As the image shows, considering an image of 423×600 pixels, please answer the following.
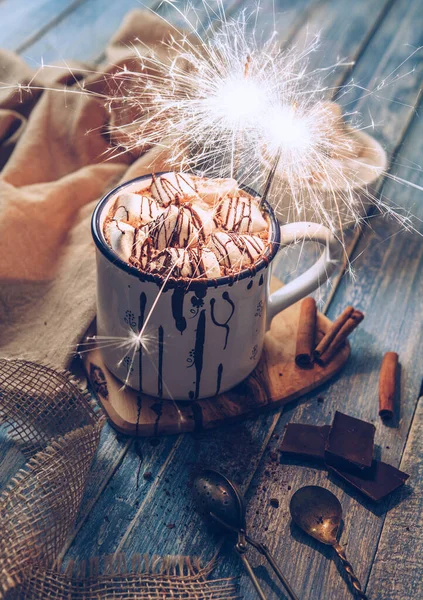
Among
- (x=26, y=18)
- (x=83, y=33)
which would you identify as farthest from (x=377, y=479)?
(x=26, y=18)

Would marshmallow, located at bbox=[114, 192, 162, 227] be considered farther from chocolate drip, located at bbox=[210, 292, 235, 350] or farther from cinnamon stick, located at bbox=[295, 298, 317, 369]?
cinnamon stick, located at bbox=[295, 298, 317, 369]

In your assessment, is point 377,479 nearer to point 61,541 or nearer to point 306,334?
point 306,334

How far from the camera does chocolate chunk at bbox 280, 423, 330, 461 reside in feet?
3.59

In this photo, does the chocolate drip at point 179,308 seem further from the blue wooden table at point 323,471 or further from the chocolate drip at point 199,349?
the blue wooden table at point 323,471

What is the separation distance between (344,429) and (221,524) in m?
0.26

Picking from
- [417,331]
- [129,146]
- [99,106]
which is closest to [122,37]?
[99,106]

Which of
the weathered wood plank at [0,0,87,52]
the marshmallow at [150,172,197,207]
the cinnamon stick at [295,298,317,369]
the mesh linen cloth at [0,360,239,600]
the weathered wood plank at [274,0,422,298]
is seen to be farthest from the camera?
the weathered wood plank at [0,0,87,52]

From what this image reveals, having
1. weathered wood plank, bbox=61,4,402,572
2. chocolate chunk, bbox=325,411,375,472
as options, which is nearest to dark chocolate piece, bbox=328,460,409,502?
chocolate chunk, bbox=325,411,375,472

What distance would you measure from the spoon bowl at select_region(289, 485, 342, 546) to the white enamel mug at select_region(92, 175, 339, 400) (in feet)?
0.74

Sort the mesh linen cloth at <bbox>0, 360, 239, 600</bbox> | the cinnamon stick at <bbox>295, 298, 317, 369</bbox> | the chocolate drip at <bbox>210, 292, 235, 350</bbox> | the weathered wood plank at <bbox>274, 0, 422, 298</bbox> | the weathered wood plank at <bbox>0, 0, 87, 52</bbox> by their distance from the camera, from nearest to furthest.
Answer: the mesh linen cloth at <bbox>0, 360, 239, 600</bbox>
the chocolate drip at <bbox>210, 292, 235, 350</bbox>
the cinnamon stick at <bbox>295, 298, 317, 369</bbox>
the weathered wood plank at <bbox>274, 0, 422, 298</bbox>
the weathered wood plank at <bbox>0, 0, 87, 52</bbox>

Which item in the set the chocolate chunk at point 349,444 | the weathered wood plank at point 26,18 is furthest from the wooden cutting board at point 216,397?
the weathered wood plank at point 26,18

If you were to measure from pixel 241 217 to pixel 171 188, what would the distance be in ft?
0.42

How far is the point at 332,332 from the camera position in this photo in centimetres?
127

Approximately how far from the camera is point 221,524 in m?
0.99
